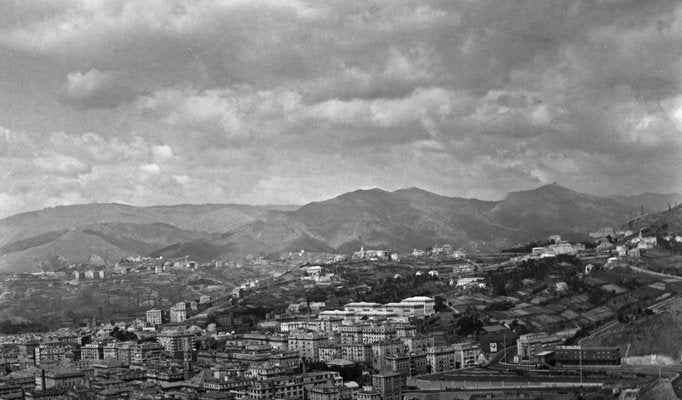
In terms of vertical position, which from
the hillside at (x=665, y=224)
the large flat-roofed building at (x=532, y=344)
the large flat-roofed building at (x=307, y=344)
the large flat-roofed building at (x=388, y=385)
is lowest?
the large flat-roofed building at (x=388, y=385)

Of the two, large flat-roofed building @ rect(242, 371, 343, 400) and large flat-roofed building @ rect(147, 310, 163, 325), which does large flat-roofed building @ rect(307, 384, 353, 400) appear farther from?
large flat-roofed building @ rect(147, 310, 163, 325)

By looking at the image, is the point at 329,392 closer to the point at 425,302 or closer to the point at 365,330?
the point at 365,330

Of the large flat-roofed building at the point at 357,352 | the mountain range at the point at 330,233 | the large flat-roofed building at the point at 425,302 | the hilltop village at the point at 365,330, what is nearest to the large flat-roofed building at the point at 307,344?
the hilltop village at the point at 365,330

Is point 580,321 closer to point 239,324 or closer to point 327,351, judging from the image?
point 327,351

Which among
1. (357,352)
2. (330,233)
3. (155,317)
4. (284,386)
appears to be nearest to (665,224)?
(357,352)

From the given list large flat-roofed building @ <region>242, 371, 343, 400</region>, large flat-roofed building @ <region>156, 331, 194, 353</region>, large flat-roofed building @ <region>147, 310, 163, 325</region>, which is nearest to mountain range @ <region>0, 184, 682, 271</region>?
large flat-roofed building @ <region>147, 310, 163, 325</region>

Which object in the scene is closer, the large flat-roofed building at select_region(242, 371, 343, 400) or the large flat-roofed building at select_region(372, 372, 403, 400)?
the large flat-roofed building at select_region(242, 371, 343, 400)

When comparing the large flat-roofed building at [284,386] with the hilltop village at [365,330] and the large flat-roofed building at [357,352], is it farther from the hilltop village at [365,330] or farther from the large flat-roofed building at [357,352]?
the large flat-roofed building at [357,352]

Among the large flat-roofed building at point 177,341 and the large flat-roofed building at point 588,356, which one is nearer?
the large flat-roofed building at point 588,356

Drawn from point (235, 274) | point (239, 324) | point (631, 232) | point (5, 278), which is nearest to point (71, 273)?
point (5, 278)
